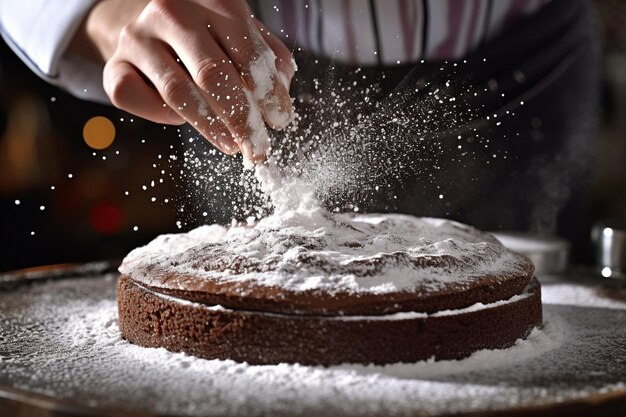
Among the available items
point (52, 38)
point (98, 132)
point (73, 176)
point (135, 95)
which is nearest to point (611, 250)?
point (135, 95)

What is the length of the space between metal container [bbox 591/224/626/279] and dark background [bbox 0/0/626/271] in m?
1.42

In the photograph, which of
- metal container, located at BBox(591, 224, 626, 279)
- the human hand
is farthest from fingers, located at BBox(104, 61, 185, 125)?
metal container, located at BBox(591, 224, 626, 279)

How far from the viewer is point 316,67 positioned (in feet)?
6.11

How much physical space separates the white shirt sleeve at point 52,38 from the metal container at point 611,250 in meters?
1.63

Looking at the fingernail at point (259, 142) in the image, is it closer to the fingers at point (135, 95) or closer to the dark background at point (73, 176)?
the fingers at point (135, 95)

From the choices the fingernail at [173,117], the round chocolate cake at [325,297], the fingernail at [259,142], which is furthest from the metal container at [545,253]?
the fingernail at [173,117]

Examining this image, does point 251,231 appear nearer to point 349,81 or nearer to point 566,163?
point 349,81

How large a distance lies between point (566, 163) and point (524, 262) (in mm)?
1803

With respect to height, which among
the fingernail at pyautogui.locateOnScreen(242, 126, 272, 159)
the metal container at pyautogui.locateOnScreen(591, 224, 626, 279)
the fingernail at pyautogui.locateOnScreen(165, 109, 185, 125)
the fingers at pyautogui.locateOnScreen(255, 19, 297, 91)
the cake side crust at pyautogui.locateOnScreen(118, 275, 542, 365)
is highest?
the fingers at pyautogui.locateOnScreen(255, 19, 297, 91)

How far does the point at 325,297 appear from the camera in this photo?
1252 mm

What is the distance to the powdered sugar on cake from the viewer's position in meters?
1.31

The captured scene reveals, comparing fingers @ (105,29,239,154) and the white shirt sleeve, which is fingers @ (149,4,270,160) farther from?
the white shirt sleeve

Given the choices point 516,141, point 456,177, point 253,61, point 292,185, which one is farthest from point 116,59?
point 516,141

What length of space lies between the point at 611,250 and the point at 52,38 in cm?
Answer: 178
